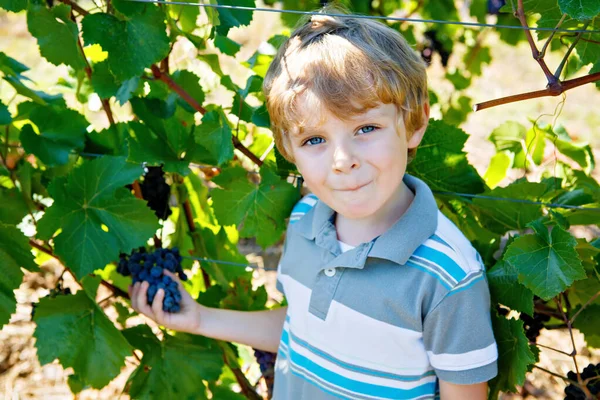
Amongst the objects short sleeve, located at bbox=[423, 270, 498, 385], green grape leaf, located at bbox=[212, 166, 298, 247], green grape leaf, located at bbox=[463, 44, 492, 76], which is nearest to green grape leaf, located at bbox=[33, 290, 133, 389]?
green grape leaf, located at bbox=[212, 166, 298, 247]

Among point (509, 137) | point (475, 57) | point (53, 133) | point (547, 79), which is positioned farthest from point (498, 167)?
point (475, 57)

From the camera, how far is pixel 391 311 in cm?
121

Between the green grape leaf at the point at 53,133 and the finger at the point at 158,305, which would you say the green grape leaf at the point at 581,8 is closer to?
the finger at the point at 158,305

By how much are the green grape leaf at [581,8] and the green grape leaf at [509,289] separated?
17.6 inches

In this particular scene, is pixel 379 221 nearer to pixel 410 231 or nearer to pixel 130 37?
pixel 410 231

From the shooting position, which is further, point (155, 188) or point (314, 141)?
point (155, 188)

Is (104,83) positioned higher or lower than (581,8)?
lower

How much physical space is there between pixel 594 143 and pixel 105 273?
3.27 metres

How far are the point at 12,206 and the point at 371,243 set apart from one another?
816 mm

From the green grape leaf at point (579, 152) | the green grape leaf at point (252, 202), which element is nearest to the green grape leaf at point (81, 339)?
the green grape leaf at point (252, 202)

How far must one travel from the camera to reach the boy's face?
116 centimetres

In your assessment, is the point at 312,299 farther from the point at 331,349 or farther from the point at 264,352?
the point at 264,352

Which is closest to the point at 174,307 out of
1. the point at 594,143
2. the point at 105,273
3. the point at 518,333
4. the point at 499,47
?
the point at 105,273

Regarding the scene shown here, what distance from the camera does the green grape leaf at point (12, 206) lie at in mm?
1521
